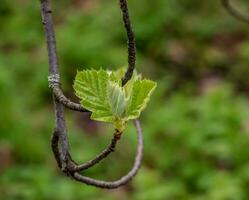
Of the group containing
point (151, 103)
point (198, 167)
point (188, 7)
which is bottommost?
point (198, 167)

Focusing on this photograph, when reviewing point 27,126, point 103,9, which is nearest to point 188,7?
point 103,9

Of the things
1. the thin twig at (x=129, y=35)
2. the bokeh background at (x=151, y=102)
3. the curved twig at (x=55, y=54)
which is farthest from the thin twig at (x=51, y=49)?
the bokeh background at (x=151, y=102)

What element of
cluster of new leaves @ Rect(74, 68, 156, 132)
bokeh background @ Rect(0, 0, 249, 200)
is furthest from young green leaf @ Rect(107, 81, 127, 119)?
bokeh background @ Rect(0, 0, 249, 200)

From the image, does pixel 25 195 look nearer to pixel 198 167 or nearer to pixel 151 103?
pixel 198 167

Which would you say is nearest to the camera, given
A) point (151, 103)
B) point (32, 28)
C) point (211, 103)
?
point (211, 103)

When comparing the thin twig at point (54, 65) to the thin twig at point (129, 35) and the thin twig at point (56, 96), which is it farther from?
the thin twig at point (129, 35)

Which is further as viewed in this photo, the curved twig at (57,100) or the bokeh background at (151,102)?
the bokeh background at (151,102)

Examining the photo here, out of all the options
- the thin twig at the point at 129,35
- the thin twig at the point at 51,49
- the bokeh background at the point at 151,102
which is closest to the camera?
the thin twig at the point at 129,35

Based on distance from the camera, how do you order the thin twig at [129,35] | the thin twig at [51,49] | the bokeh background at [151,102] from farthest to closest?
the bokeh background at [151,102] → the thin twig at [51,49] → the thin twig at [129,35]
